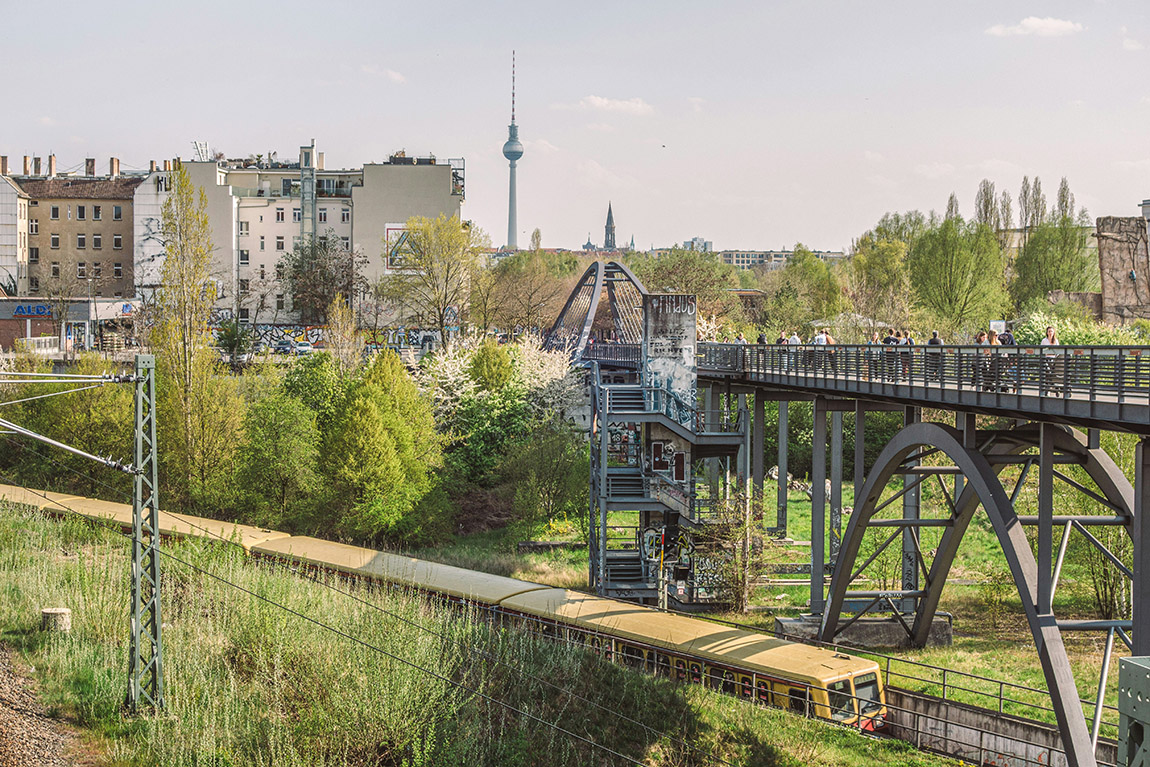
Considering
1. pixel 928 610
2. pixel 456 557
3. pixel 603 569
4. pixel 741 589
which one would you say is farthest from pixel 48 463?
pixel 928 610

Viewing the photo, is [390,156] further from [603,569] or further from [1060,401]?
[1060,401]

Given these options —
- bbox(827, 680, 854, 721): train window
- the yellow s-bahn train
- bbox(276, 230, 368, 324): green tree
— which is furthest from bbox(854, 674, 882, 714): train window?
bbox(276, 230, 368, 324): green tree

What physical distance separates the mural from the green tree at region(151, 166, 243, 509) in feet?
63.3

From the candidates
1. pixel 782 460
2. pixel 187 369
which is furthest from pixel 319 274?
pixel 782 460

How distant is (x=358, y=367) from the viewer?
57.8 meters

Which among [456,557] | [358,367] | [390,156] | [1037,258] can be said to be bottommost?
[456,557]

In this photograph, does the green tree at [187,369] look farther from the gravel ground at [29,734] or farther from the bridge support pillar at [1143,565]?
the bridge support pillar at [1143,565]

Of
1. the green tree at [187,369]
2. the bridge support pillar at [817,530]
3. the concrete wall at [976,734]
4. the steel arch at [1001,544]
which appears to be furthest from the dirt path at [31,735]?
the green tree at [187,369]

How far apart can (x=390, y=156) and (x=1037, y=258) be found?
55008mm

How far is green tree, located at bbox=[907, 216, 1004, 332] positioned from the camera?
3009 inches

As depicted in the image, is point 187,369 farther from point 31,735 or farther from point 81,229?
point 81,229

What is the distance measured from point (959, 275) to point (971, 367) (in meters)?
60.3

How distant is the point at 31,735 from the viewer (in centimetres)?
1712

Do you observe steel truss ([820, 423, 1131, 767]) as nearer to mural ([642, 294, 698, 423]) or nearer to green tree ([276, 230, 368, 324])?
mural ([642, 294, 698, 423])
